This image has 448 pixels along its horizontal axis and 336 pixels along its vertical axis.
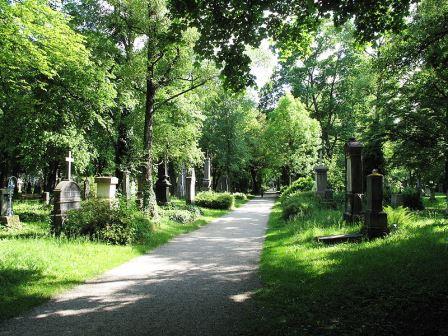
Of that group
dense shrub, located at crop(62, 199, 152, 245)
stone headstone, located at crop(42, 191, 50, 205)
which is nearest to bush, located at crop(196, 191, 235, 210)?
stone headstone, located at crop(42, 191, 50, 205)

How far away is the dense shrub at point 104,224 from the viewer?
10586mm

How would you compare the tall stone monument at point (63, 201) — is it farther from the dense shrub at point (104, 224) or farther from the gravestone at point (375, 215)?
the gravestone at point (375, 215)

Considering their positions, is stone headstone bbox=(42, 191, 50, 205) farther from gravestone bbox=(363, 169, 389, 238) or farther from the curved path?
gravestone bbox=(363, 169, 389, 238)

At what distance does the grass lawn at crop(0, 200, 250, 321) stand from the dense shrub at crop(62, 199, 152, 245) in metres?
0.41

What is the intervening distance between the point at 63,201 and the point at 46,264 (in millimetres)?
4896

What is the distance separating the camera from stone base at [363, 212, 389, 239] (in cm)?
955

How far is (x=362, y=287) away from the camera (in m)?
5.80

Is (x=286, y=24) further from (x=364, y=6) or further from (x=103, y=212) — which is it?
(x=103, y=212)

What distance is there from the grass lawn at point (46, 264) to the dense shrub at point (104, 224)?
408mm

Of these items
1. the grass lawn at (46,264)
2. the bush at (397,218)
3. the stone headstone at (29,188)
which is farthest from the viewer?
the stone headstone at (29,188)

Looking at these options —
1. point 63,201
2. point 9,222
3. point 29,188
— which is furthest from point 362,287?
point 29,188

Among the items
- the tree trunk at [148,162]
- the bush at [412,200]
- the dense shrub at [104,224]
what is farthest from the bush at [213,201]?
the dense shrub at [104,224]

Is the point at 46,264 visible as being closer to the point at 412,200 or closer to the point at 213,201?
the point at 213,201

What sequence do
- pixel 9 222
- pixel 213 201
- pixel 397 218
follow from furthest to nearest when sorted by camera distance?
pixel 213 201, pixel 9 222, pixel 397 218
